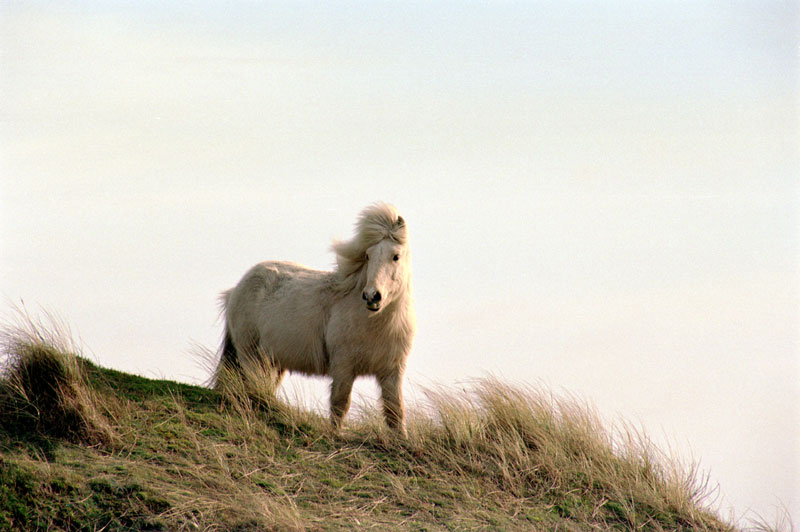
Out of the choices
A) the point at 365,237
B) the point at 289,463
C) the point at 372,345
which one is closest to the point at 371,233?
the point at 365,237

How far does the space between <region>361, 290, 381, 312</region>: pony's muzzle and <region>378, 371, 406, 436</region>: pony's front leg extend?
38.6 inches

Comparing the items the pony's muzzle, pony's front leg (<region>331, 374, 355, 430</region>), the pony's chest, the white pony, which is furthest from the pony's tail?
the pony's muzzle

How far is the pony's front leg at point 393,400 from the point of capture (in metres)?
7.75

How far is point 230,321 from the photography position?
30.1ft

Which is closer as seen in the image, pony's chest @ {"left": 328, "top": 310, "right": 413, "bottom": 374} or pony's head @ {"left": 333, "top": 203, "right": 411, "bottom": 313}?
pony's head @ {"left": 333, "top": 203, "right": 411, "bottom": 313}

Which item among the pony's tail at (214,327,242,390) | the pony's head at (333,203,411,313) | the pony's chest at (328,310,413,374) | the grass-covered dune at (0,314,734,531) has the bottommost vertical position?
the grass-covered dune at (0,314,734,531)

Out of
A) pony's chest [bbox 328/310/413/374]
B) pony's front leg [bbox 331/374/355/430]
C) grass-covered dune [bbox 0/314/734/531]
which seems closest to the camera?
grass-covered dune [bbox 0/314/734/531]

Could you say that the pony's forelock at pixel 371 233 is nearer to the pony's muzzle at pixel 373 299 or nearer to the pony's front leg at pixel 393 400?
the pony's muzzle at pixel 373 299

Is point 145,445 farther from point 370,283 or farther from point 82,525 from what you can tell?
point 370,283

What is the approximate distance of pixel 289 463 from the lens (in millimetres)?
7102

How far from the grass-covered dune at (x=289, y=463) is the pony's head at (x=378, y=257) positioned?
132cm

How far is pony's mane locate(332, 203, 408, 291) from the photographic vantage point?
24.4 feet

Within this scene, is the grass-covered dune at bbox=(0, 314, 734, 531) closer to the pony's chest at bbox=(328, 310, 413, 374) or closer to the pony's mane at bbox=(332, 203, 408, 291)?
the pony's chest at bbox=(328, 310, 413, 374)

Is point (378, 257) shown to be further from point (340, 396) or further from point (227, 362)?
point (227, 362)
